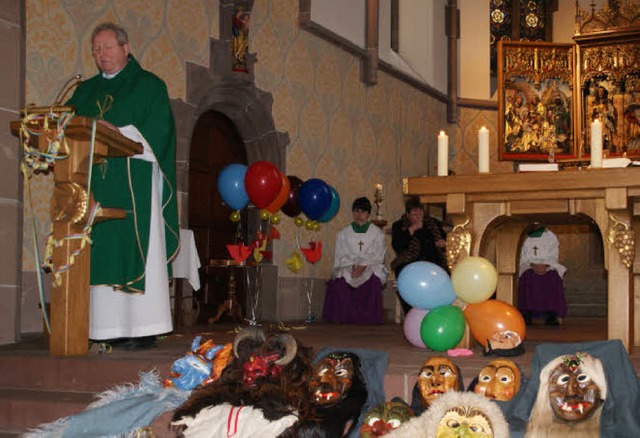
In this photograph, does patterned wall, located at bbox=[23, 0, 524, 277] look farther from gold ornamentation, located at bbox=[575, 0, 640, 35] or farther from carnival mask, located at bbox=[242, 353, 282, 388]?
carnival mask, located at bbox=[242, 353, 282, 388]

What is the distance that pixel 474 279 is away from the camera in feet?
18.8

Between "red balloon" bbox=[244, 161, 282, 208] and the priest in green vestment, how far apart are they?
193 centimetres

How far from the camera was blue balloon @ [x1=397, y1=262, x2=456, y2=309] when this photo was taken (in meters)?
6.12

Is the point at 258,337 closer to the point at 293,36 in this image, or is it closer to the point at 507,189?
the point at 507,189

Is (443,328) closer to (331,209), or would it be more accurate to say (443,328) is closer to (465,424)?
(465,424)

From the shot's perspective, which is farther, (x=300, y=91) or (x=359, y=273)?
(x=300, y=91)

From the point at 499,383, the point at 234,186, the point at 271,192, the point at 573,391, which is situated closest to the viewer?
the point at 573,391

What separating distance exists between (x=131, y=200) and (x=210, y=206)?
4.44 meters

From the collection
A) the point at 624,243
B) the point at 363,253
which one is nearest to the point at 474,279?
Answer: the point at 624,243

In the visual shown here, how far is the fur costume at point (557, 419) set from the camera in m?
4.02

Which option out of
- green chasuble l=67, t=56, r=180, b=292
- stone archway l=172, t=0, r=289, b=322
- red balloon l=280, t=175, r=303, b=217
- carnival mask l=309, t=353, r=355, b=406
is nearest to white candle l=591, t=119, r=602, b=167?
carnival mask l=309, t=353, r=355, b=406

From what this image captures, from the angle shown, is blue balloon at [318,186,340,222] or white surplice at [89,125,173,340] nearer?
white surplice at [89,125,173,340]

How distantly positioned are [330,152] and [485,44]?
5933mm

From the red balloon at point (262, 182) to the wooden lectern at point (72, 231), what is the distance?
2.64 metres
